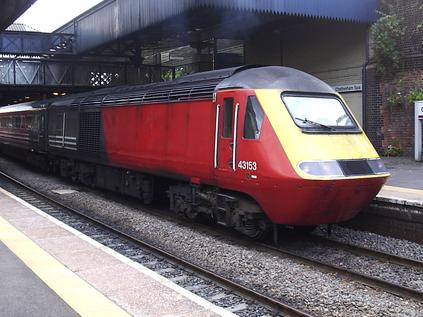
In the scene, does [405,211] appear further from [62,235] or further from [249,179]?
[62,235]

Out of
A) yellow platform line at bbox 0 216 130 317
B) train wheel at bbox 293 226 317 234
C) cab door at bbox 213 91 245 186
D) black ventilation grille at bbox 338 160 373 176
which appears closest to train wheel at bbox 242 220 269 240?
cab door at bbox 213 91 245 186

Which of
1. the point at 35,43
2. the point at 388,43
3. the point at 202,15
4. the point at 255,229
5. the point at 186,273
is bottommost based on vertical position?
the point at 186,273

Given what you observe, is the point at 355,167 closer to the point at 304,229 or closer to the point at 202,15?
the point at 304,229

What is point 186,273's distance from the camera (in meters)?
7.10

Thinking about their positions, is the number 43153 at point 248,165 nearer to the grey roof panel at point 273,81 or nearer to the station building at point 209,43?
the grey roof panel at point 273,81

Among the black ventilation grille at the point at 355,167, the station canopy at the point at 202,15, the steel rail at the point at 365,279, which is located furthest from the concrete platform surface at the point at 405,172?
the station canopy at the point at 202,15

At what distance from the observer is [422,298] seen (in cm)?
597

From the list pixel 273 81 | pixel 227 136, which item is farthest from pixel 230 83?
pixel 227 136

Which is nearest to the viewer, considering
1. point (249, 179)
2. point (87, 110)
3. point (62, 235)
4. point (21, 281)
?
point (21, 281)

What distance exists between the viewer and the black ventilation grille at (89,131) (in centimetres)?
1431

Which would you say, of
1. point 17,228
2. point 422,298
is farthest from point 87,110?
point 422,298

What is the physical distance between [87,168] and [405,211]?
9.63 m

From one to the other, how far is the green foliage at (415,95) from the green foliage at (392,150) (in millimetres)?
1612

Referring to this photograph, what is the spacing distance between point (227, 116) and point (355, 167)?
7.04ft
